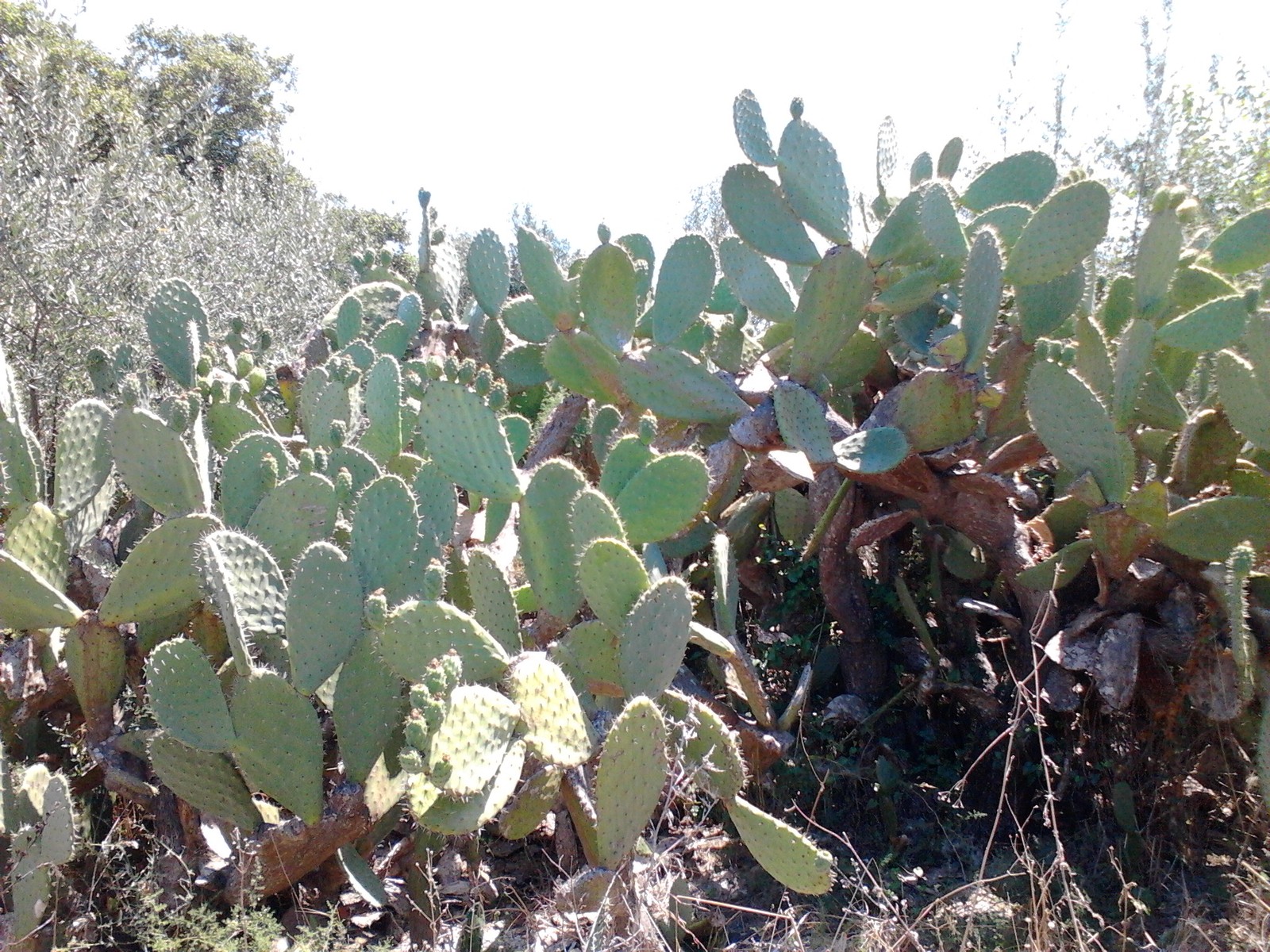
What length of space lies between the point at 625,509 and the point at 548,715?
598mm

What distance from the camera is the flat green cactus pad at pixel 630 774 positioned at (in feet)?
5.69

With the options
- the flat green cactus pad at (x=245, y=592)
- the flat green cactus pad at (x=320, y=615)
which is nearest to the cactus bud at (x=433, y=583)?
the flat green cactus pad at (x=320, y=615)

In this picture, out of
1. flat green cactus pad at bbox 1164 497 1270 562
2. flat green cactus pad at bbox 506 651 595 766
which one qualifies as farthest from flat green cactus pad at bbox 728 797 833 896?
flat green cactus pad at bbox 1164 497 1270 562

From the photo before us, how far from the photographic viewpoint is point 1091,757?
2.71 meters

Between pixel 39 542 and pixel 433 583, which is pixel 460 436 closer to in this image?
pixel 433 583

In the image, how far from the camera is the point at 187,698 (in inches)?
73.9

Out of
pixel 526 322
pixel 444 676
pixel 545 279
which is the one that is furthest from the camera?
pixel 526 322

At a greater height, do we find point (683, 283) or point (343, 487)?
point (683, 283)

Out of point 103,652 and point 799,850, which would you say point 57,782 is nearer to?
point 103,652

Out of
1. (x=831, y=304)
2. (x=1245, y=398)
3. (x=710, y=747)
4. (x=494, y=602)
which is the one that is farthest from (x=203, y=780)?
(x=1245, y=398)

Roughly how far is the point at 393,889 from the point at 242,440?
1178 mm

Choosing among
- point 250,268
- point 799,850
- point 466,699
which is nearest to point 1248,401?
point 799,850

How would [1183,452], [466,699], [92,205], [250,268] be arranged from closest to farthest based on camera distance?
[466,699] → [1183,452] → [92,205] → [250,268]

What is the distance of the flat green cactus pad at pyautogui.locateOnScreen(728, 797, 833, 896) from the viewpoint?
5.96ft
